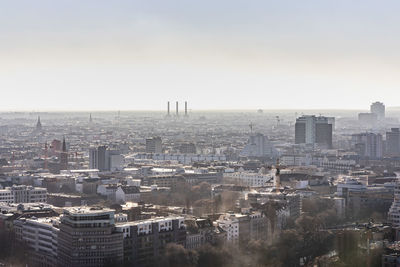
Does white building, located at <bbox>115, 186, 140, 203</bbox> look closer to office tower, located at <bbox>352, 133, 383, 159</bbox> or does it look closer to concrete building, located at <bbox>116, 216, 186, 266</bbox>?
concrete building, located at <bbox>116, 216, 186, 266</bbox>

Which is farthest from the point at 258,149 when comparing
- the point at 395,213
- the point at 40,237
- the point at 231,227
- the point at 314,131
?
the point at 40,237

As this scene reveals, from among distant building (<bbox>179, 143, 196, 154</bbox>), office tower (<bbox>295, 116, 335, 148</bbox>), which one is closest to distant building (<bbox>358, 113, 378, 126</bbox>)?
office tower (<bbox>295, 116, 335, 148</bbox>)

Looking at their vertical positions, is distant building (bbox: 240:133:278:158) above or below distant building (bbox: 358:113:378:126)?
below

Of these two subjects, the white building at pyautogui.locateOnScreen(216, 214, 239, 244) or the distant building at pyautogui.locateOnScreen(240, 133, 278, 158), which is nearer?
the white building at pyautogui.locateOnScreen(216, 214, 239, 244)

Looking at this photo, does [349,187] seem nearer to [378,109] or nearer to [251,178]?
[251,178]

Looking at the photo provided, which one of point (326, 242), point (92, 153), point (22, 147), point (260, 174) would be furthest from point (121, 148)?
point (326, 242)

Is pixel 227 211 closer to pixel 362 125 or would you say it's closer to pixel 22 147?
pixel 22 147
